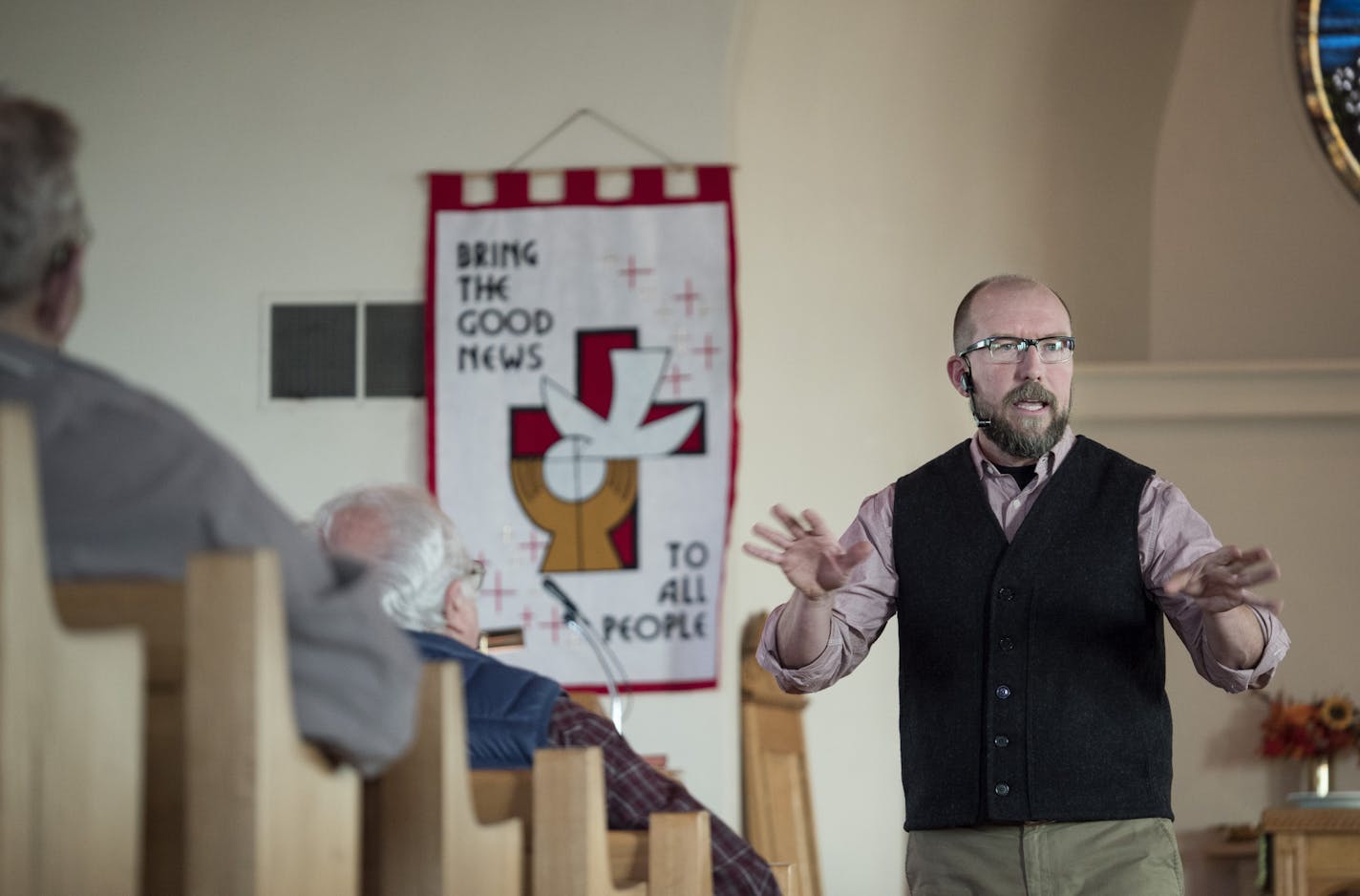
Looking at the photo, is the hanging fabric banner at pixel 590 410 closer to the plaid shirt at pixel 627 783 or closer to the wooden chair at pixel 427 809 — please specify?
the plaid shirt at pixel 627 783

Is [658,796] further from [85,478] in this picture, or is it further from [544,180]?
[544,180]

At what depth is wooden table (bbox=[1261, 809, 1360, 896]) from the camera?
474 cm

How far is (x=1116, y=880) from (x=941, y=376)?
3.57 m

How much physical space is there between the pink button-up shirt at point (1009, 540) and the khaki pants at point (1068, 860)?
10.7 inches

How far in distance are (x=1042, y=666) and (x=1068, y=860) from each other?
0.28 meters

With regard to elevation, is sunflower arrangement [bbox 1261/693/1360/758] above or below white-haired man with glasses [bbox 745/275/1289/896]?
below

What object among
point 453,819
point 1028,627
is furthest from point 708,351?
point 453,819

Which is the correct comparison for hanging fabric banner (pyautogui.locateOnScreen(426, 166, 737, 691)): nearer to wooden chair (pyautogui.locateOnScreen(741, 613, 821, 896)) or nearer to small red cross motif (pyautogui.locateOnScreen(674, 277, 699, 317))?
small red cross motif (pyautogui.locateOnScreen(674, 277, 699, 317))

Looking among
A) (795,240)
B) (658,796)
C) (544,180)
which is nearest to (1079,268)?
(795,240)

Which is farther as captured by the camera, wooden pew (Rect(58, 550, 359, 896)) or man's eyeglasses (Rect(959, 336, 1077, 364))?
man's eyeglasses (Rect(959, 336, 1077, 364))

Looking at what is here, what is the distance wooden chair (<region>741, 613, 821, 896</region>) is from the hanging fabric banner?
0.21 meters

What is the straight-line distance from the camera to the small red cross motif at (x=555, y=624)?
5074 millimetres

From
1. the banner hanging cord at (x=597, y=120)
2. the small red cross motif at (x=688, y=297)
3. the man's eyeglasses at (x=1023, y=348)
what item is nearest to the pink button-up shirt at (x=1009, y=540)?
the man's eyeglasses at (x=1023, y=348)

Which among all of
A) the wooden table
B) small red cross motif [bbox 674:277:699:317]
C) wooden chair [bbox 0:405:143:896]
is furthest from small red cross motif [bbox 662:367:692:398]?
wooden chair [bbox 0:405:143:896]
